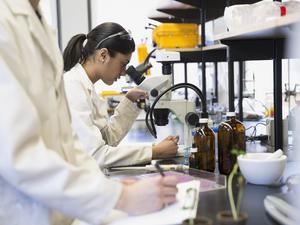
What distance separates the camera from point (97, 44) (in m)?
1.91

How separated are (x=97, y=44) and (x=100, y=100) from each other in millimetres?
273

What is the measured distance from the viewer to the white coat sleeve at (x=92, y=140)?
1.63 m

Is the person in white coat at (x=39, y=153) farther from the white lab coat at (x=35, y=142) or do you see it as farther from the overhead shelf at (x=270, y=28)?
the overhead shelf at (x=270, y=28)

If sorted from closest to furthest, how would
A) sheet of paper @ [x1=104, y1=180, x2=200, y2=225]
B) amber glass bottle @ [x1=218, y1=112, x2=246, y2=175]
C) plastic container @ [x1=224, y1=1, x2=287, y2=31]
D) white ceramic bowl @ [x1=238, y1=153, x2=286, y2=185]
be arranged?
sheet of paper @ [x1=104, y1=180, x2=200, y2=225] → white ceramic bowl @ [x1=238, y1=153, x2=286, y2=185] → plastic container @ [x1=224, y1=1, x2=287, y2=31] → amber glass bottle @ [x1=218, y1=112, x2=246, y2=175]

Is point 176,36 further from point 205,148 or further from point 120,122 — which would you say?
point 205,148

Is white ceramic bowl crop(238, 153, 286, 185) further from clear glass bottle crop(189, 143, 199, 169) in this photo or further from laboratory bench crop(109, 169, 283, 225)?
clear glass bottle crop(189, 143, 199, 169)

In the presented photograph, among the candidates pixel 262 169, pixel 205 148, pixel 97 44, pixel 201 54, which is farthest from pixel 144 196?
pixel 201 54

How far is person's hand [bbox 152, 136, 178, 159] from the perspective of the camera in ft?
5.77

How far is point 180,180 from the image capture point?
1.31 metres

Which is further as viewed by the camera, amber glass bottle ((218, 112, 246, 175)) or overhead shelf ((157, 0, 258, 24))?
overhead shelf ((157, 0, 258, 24))

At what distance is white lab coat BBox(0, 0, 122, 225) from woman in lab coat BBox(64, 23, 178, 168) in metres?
0.67

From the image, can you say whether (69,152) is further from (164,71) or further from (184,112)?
(164,71)

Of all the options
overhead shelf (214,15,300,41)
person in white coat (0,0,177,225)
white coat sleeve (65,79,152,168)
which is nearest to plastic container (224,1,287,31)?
overhead shelf (214,15,300,41)

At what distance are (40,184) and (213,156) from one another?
2.88 ft
